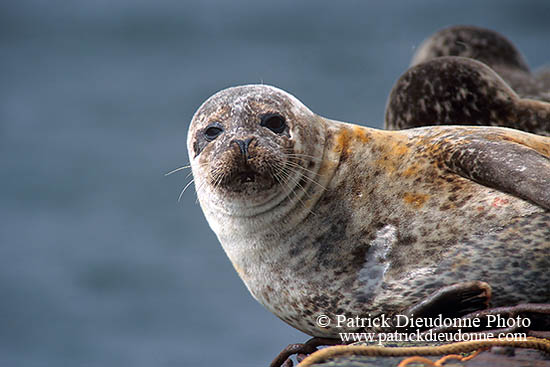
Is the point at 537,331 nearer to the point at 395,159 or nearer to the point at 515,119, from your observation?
the point at 395,159

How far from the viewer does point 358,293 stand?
2738 mm

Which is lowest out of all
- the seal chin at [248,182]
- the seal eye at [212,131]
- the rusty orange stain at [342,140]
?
the seal chin at [248,182]

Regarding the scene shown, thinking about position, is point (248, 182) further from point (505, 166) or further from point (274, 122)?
point (505, 166)

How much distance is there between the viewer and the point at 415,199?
111 inches

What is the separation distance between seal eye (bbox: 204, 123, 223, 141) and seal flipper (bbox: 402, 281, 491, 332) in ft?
3.38

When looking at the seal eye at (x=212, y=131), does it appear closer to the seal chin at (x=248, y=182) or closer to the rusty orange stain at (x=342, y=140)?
the seal chin at (x=248, y=182)

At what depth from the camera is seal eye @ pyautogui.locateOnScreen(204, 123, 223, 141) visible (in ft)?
9.79

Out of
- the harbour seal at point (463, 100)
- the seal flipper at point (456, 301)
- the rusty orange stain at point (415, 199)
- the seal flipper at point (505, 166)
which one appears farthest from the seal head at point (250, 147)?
the harbour seal at point (463, 100)

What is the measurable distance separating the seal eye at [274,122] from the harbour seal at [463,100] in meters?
1.42

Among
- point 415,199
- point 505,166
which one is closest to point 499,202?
point 505,166

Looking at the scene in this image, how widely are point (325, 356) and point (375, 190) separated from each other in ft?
3.17

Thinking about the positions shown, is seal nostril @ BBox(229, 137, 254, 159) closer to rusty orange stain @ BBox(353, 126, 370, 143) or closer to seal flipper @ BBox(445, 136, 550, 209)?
rusty orange stain @ BBox(353, 126, 370, 143)

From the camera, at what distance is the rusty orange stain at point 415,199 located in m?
2.81

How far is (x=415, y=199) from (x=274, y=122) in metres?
0.63
